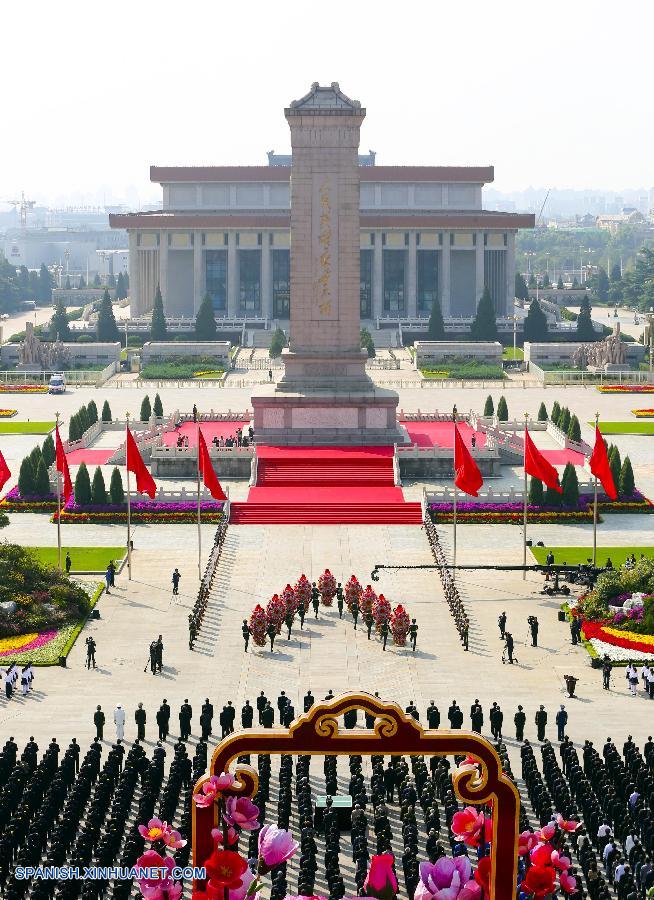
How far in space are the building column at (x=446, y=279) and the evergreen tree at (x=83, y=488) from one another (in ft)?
248

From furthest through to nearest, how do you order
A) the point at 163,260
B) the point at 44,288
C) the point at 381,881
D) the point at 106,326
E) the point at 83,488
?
the point at 44,288 → the point at 163,260 → the point at 106,326 → the point at 83,488 → the point at 381,881

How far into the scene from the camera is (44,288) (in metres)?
186

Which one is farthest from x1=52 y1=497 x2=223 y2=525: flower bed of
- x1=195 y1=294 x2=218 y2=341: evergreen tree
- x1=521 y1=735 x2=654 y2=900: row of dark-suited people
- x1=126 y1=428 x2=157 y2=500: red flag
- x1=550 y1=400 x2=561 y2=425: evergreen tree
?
x1=195 y1=294 x2=218 y2=341: evergreen tree

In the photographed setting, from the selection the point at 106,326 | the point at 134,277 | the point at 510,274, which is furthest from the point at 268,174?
the point at 106,326

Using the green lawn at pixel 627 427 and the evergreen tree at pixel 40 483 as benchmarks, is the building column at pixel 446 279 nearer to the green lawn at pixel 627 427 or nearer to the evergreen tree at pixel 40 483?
the green lawn at pixel 627 427

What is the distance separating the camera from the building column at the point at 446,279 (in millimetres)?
130750

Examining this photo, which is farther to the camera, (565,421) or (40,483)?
(565,421)

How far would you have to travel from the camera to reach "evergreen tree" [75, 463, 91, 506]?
57.7 meters

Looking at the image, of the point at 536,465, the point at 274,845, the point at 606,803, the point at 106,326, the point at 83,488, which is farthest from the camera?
the point at 106,326

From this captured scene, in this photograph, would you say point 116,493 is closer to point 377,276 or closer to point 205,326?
point 205,326

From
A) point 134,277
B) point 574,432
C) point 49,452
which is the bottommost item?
point 49,452

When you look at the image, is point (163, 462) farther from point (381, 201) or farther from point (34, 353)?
point (381, 201)

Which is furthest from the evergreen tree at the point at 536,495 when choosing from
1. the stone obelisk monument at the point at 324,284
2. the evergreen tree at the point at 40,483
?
the evergreen tree at the point at 40,483

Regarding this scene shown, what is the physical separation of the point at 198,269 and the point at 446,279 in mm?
20605
